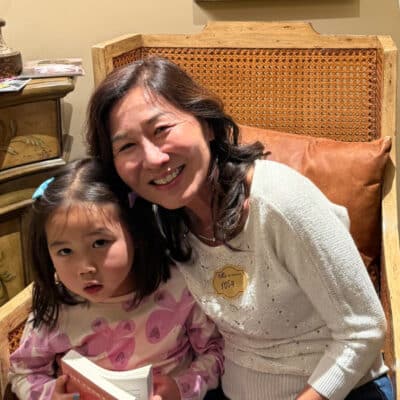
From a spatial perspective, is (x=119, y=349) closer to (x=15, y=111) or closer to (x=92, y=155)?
(x=92, y=155)

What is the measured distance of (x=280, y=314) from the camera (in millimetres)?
1104

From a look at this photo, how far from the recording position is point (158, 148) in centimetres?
102

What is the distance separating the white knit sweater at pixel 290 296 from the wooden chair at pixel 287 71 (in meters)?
0.43

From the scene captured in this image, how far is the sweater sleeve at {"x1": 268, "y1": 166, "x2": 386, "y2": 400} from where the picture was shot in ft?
3.31

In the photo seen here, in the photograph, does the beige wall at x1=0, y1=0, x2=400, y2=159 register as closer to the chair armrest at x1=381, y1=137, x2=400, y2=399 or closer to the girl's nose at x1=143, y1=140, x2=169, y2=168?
the chair armrest at x1=381, y1=137, x2=400, y2=399

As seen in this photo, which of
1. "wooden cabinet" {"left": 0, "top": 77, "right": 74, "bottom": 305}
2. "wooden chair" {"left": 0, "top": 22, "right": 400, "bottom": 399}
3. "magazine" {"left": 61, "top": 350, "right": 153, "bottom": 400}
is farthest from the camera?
"wooden cabinet" {"left": 0, "top": 77, "right": 74, "bottom": 305}

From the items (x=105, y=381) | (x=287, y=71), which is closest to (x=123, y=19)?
(x=287, y=71)

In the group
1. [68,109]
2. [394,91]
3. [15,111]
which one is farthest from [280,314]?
[68,109]

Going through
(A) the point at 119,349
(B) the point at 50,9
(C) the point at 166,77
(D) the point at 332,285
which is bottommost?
(A) the point at 119,349

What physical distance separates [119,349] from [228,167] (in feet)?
1.31

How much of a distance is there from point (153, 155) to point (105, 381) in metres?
0.36

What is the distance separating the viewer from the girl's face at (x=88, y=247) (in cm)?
107

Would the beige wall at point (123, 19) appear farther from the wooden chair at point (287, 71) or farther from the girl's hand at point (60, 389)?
the girl's hand at point (60, 389)

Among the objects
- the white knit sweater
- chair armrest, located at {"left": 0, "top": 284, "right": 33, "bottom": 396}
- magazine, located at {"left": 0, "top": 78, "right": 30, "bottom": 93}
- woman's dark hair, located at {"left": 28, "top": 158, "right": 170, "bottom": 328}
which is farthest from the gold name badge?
magazine, located at {"left": 0, "top": 78, "right": 30, "bottom": 93}
